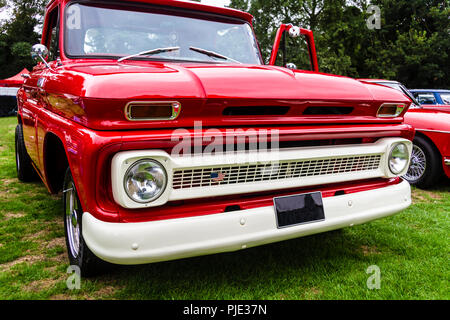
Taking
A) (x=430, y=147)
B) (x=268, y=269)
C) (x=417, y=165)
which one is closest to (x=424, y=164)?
(x=417, y=165)

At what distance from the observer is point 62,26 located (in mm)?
2838

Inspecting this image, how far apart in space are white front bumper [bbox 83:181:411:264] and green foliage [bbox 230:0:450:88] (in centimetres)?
2064

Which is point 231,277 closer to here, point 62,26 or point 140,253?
point 140,253

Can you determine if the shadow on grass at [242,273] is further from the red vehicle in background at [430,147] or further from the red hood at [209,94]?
the red vehicle in background at [430,147]

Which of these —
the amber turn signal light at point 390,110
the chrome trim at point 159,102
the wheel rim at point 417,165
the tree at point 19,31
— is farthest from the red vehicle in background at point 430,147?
the tree at point 19,31

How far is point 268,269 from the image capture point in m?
2.48

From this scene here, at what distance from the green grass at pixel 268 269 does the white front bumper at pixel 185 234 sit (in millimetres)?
432

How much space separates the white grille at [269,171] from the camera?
6.15 feet

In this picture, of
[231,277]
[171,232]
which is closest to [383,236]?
[231,277]

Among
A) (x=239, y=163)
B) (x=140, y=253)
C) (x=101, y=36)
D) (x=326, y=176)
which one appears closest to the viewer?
(x=140, y=253)

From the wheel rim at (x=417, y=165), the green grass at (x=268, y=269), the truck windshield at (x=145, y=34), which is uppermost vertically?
the truck windshield at (x=145, y=34)

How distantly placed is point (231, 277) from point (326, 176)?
2.83 feet

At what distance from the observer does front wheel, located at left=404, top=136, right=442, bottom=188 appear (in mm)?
4828

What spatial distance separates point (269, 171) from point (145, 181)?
2.25ft
